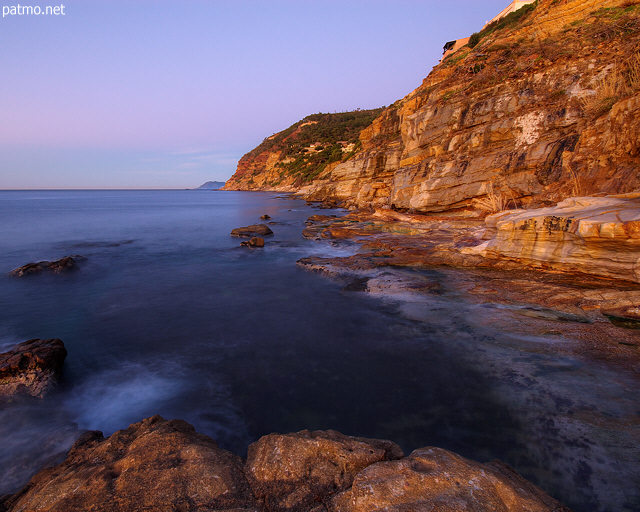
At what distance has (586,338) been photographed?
17.7 feet

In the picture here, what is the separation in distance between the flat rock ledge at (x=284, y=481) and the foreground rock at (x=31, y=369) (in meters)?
2.58

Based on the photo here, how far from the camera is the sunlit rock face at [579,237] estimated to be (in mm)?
6562

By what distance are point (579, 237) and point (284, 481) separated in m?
8.40

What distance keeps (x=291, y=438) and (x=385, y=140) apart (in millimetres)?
32415

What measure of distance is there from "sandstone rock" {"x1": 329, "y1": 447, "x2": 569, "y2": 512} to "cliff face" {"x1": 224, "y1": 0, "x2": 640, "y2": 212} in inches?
430

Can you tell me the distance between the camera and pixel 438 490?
2020 mm

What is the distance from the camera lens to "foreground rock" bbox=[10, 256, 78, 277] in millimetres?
11242

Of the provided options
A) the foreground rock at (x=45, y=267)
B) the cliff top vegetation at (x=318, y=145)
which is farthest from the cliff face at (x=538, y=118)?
the cliff top vegetation at (x=318, y=145)

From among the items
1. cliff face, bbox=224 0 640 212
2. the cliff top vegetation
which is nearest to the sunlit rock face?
cliff face, bbox=224 0 640 212

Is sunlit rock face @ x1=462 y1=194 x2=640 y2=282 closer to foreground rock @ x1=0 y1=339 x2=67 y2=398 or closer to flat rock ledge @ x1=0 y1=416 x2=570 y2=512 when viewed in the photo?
flat rock ledge @ x1=0 y1=416 x2=570 y2=512

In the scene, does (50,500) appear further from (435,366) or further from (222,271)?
(222,271)

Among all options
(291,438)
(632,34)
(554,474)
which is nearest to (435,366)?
(554,474)

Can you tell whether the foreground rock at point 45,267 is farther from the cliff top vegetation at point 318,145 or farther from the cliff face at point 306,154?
the cliff top vegetation at point 318,145

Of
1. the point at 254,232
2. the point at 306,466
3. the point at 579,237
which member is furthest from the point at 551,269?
the point at 254,232
